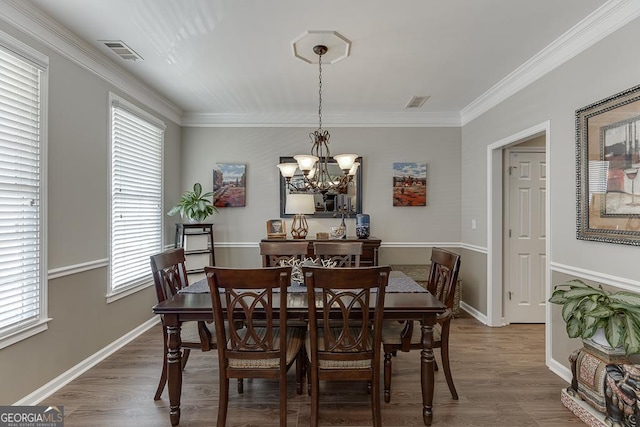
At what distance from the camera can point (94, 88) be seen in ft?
9.84

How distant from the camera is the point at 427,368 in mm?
2078

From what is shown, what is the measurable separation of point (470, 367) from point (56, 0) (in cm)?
411

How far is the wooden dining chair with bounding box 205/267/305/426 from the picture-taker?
6.03 ft

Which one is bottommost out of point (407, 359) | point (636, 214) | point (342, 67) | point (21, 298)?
point (407, 359)

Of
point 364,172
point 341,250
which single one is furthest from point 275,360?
point 364,172

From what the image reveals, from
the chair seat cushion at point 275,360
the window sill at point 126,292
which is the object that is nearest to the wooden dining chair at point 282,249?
the chair seat cushion at point 275,360

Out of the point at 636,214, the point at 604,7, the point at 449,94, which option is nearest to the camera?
the point at 636,214

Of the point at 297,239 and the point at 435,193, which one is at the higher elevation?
the point at 435,193

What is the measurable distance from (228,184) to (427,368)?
139 inches

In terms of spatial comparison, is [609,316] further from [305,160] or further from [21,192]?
[21,192]

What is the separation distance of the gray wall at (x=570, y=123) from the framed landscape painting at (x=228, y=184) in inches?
128

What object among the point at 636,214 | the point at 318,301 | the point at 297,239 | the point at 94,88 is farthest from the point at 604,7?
the point at 94,88

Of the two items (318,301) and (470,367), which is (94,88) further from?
(470,367)

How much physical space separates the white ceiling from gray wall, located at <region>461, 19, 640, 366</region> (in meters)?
0.26
